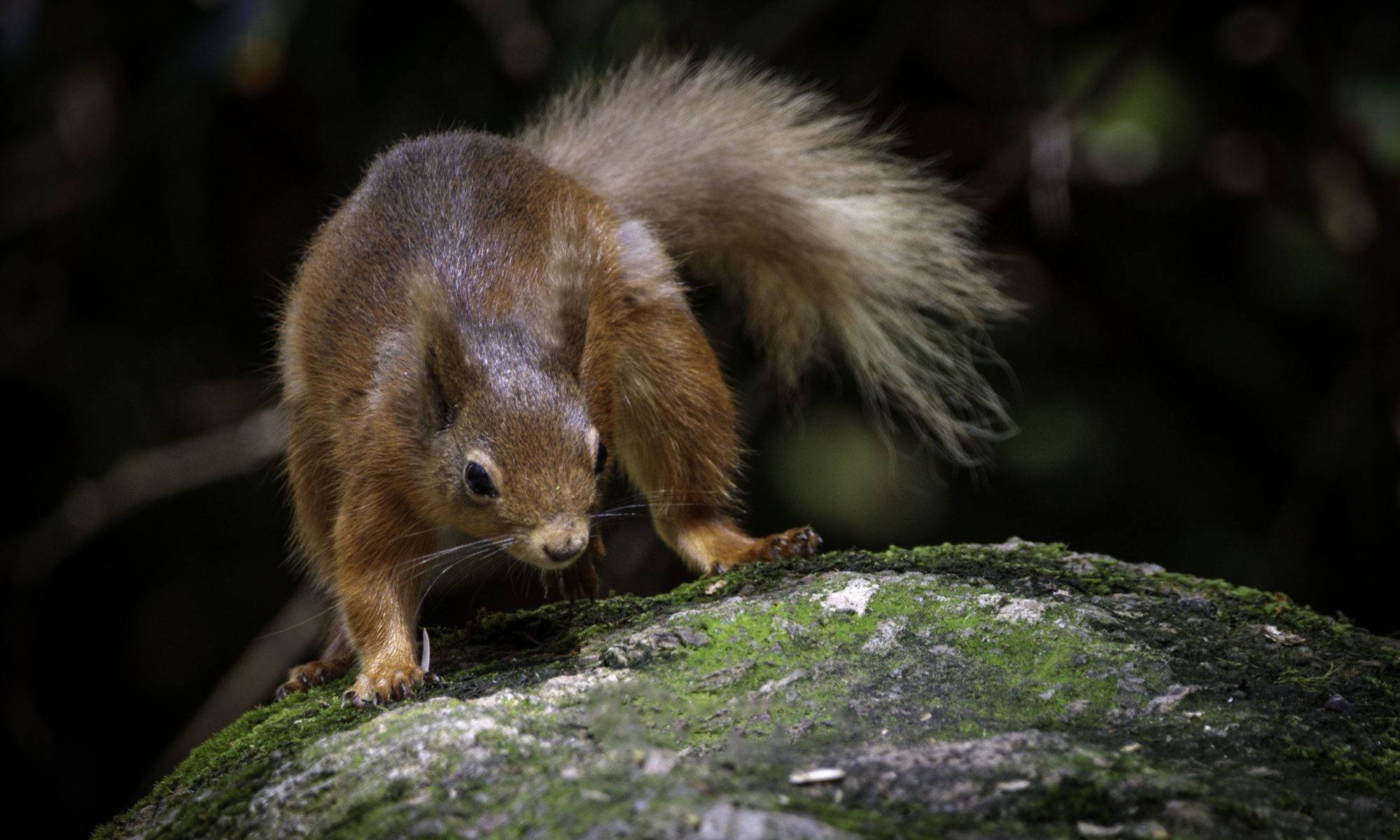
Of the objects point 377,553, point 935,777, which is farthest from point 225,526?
point 935,777

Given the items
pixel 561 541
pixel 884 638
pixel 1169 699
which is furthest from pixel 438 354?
pixel 1169 699

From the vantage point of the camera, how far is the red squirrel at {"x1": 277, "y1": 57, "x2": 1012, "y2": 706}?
2.88 metres

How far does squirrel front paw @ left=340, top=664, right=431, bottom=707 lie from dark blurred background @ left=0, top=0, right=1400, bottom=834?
2.21m

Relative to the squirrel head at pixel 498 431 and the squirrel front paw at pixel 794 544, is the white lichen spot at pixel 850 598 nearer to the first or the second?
the squirrel head at pixel 498 431

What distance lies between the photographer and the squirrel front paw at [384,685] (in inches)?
101

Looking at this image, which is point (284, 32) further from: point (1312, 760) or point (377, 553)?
point (1312, 760)

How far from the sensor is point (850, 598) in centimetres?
253

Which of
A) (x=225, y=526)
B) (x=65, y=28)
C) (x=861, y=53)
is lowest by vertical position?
(x=225, y=526)

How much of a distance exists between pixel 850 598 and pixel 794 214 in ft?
5.77

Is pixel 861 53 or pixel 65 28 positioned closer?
pixel 65 28

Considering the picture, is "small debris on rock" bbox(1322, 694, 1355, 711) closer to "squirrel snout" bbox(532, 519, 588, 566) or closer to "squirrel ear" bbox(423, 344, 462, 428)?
"squirrel snout" bbox(532, 519, 588, 566)

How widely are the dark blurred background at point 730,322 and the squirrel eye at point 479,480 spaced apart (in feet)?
6.99

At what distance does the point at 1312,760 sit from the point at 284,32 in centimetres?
334

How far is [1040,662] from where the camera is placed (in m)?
2.25
